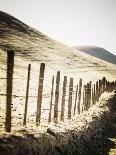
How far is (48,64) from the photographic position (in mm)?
44844

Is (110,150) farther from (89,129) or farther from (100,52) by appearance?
(100,52)

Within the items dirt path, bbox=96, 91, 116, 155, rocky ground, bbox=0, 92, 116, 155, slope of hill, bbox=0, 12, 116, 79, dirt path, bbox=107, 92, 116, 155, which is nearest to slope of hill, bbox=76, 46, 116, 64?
slope of hill, bbox=0, 12, 116, 79

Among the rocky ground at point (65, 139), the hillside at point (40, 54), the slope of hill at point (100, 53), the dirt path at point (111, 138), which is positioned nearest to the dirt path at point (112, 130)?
the dirt path at point (111, 138)

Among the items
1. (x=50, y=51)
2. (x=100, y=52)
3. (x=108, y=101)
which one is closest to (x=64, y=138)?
(x=108, y=101)

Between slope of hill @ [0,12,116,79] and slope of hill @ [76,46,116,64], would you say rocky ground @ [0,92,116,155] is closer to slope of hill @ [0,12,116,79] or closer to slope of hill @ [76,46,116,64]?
slope of hill @ [0,12,116,79]

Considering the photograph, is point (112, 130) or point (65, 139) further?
point (112, 130)

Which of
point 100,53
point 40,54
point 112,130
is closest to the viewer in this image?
point 112,130

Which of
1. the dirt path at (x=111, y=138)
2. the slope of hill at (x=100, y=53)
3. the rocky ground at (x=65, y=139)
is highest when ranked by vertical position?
the slope of hill at (x=100, y=53)

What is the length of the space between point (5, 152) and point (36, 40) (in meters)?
54.1

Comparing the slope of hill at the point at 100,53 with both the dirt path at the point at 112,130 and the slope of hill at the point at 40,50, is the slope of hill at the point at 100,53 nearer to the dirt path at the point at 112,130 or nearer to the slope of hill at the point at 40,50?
the slope of hill at the point at 40,50

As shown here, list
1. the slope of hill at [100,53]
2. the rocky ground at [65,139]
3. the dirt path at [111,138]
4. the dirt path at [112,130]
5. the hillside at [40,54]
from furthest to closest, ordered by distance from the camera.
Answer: the slope of hill at [100,53] < the hillside at [40,54] < the dirt path at [112,130] < the dirt path at [111,138] < the rocky ground at [65,139]

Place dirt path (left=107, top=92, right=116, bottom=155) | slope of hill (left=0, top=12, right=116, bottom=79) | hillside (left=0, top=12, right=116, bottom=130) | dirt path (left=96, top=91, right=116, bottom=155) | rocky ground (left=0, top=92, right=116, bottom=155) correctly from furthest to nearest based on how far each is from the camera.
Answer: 1. slope of hill (left=0, top=12, right=116, bottom=79)
2. hillside (left=0, top=12, right=116, bottom=130)
3. dirt path (left=107, top=92, right=116, bottom=155)
4. dirt path (left=96, top=91, right=116, bottom=155)
5. rocky ground (left=0, top=92, right=116, bottom=155)

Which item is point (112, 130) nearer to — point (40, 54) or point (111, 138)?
point (111, 138)

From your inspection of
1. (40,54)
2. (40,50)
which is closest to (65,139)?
(40,54)
